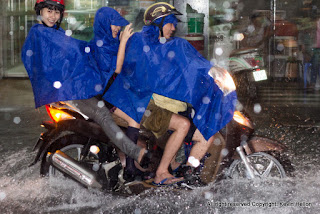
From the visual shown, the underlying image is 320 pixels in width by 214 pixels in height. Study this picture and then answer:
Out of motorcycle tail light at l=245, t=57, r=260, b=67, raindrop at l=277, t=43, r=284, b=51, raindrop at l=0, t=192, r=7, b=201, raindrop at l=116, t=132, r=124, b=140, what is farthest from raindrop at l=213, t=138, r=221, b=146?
raindrop at l=277, t=43, r=284, b=51

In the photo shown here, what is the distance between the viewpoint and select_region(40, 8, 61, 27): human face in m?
3.84

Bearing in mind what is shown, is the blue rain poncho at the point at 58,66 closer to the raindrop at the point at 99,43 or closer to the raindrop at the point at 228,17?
the raindrop at the point at 99,43

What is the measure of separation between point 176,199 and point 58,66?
1520mm

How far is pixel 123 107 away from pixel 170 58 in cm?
59

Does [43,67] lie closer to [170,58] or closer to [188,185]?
[170,58]

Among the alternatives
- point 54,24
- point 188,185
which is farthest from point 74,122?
point 188,185

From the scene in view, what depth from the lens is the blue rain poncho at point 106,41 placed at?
11.9 ft

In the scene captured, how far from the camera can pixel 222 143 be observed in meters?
3.85

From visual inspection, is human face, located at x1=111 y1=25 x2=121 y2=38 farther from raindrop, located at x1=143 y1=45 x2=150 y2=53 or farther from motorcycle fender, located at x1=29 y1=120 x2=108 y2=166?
motorcycle fender, located at x1=29 y1=120 x2=108 y2=166

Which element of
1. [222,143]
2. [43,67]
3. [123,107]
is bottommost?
[222,143]

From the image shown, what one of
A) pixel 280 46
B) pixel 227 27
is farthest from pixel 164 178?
pixel 280 46

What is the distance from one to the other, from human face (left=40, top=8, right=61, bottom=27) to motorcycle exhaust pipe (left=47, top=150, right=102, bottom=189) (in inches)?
45.4

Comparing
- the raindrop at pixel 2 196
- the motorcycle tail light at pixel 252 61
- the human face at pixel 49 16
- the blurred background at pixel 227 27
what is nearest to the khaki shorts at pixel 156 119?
the human face at pixel 49 16

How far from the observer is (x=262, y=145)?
3918 millimetres
